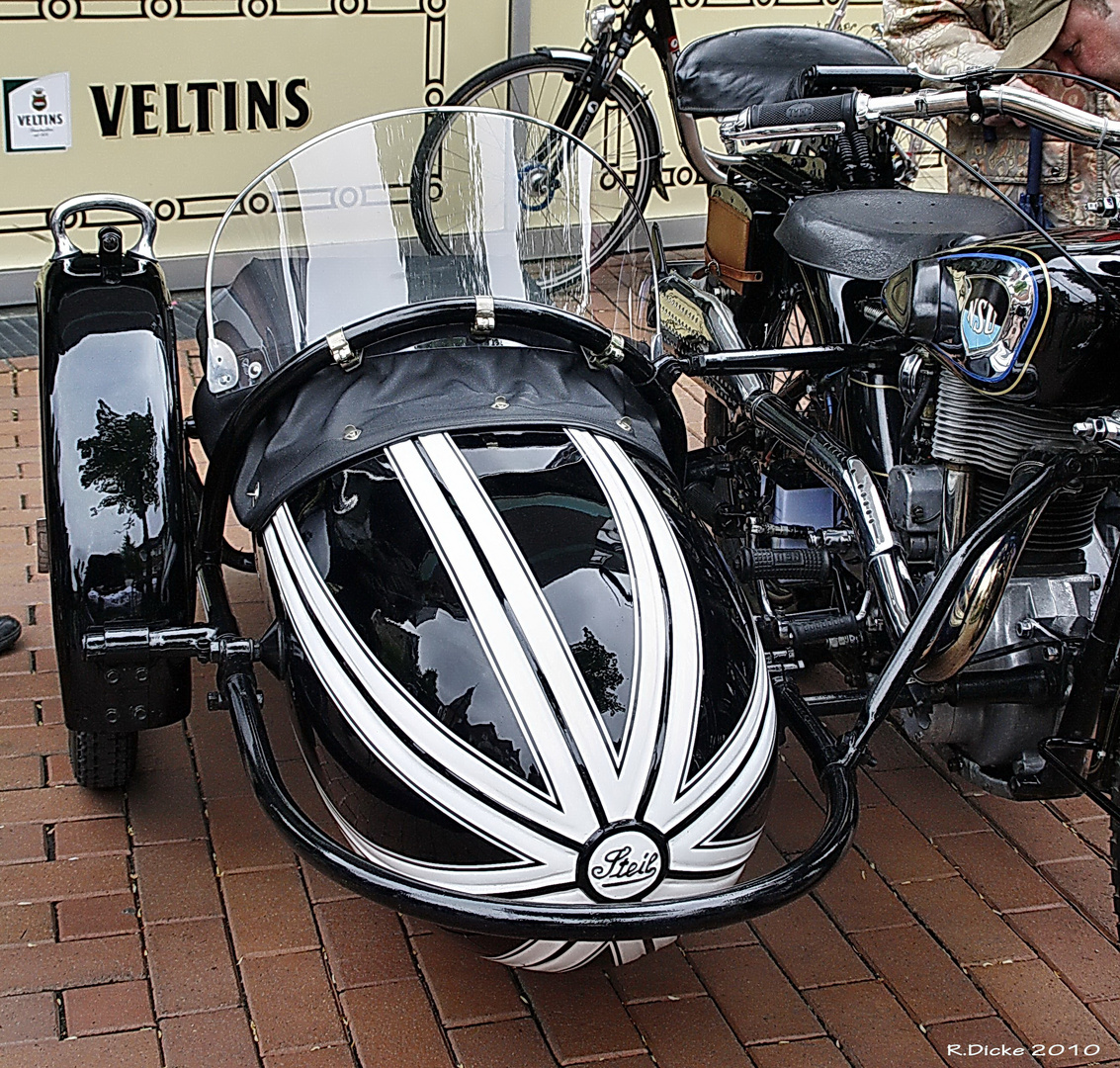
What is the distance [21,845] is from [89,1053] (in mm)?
630

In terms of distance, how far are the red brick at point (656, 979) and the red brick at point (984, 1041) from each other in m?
0.42

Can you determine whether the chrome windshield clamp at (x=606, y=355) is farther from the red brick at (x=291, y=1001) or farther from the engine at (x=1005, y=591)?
the red brick at (x=291, y=1001)

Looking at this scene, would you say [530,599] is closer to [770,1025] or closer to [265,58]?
[770,1025]

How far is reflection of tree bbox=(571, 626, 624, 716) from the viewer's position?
201cm

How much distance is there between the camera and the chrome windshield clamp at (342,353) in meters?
2.37

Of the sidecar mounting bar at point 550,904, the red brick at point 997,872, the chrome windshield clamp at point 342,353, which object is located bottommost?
the red brick at point 997,872

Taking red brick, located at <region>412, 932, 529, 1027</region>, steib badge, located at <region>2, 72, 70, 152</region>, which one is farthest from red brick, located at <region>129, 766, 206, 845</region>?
steib badge, located at <region>2, 72, 70, 152</region>

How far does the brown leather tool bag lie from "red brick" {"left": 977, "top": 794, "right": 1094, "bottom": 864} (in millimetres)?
1380

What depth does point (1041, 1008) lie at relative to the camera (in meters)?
2.49

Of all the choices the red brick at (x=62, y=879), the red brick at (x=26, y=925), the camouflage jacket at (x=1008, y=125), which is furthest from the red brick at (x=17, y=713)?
the camouflage jacket at (x=1008, y=125)

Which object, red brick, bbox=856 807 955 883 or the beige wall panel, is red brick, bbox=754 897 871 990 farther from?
the beige wall panel

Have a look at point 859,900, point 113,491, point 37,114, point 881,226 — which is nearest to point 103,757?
point 113,491

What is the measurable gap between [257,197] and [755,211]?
131 cm

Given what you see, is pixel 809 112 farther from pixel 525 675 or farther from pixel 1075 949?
pixel 1075 949
